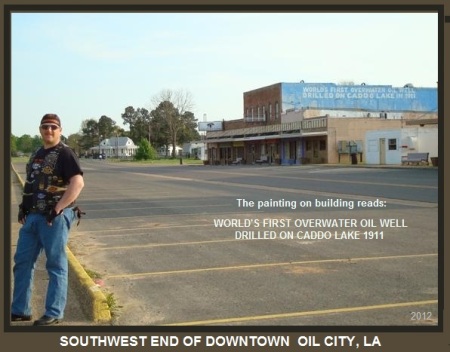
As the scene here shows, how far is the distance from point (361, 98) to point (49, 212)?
65.9 meters

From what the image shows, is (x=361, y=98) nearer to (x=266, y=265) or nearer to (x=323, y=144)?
(x=323, y=144)

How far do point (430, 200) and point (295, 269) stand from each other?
11212mm

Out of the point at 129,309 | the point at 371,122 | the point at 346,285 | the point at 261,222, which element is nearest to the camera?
the point at 129,309

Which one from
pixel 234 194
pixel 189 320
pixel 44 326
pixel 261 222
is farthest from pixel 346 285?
pixel 234 194

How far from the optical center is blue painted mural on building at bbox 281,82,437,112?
221 ft

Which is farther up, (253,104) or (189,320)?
(253,104)

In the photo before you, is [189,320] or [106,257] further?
[106,257]

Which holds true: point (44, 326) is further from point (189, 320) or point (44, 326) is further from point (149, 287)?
point (149, 287)

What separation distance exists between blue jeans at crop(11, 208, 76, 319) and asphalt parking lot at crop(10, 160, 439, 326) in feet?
2.25

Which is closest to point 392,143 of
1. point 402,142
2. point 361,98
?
point 402,142

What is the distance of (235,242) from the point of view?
10.2 m

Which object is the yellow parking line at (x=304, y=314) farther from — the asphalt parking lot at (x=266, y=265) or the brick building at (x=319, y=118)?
the brick building at (x=319, y=118)

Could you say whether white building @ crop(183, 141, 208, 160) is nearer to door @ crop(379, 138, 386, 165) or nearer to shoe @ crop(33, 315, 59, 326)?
door @ crop(379, 138, 386, 165)

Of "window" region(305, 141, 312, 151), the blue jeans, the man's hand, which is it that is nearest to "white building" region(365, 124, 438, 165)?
"window" region(305, 141, 312, 151)
